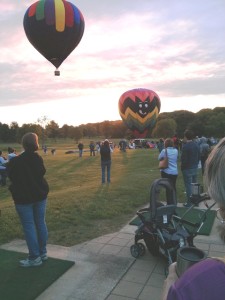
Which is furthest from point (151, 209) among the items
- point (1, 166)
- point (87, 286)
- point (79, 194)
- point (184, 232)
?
point (1, 166)

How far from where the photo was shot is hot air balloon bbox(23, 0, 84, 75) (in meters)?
16.5

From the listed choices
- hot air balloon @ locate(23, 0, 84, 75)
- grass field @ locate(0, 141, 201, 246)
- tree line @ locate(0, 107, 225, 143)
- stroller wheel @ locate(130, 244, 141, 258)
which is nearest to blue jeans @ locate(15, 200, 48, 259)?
grass field @ locate(0, 141, 201, 246)

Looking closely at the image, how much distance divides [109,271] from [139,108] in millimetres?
31980

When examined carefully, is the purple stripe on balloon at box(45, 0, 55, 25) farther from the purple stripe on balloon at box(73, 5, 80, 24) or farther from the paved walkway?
the paved walkway

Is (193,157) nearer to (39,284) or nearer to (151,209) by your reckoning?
(151,209)

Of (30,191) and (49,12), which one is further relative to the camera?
(49,12)

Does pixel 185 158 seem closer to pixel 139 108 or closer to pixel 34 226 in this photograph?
pixel 34 226

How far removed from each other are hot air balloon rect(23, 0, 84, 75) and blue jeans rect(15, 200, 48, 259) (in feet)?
43.6

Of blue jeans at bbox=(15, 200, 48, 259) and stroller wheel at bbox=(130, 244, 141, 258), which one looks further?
stroller wheel at bbox=(130, 244, 141, 258)

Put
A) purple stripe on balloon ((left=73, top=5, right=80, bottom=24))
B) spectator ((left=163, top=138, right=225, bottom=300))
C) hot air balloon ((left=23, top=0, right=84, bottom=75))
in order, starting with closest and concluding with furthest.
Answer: spectator ((left=163, top=138, right=225, bottom=300)), hot air balloon ((left=23, top=0, right=84, bottom=75)), purple stripe on balloon ((left=73, top=5, right=80, bottom=24))

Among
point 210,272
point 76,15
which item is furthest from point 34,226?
point 76,15

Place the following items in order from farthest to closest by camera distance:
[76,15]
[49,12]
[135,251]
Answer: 1. [76,15]
2. [49,12]
3. [135,251]

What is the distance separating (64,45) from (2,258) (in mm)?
13705

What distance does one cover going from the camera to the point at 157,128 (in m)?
84.4
